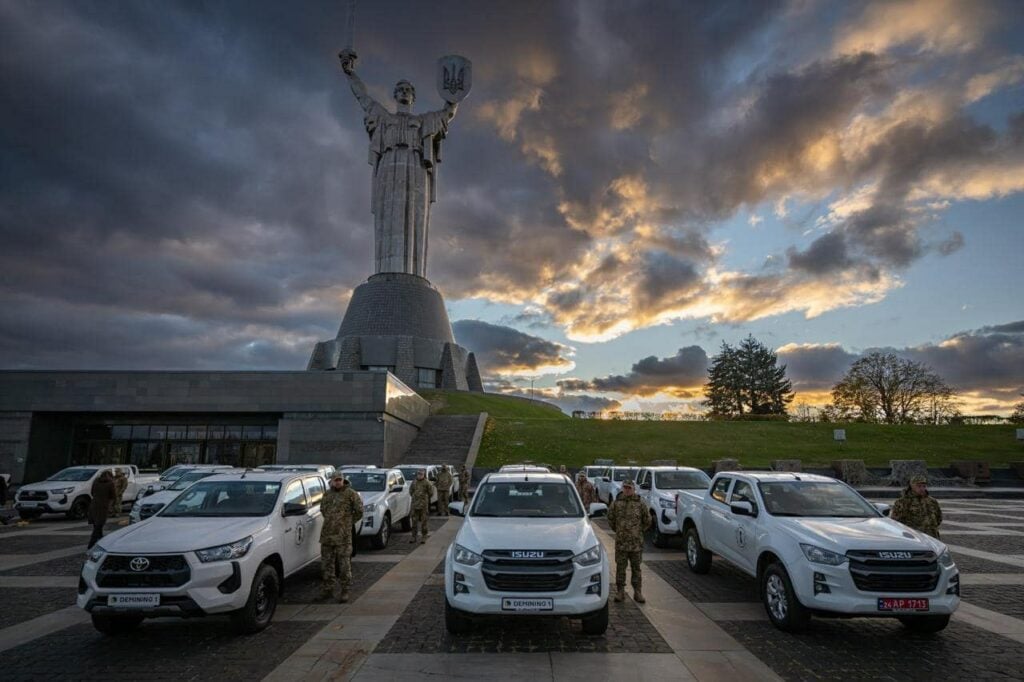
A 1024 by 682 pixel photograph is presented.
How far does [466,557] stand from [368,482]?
8364 mm

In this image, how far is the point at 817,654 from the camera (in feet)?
20.0

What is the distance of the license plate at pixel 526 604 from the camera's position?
5926 mm

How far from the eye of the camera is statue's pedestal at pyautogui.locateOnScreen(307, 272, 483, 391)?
181 ft

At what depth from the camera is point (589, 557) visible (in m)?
6.29

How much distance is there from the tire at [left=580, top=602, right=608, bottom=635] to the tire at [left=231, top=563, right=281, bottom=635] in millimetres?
3864

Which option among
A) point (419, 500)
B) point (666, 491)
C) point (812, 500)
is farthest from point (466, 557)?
point (666, 491)

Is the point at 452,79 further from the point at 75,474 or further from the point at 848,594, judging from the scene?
the point at 848,594

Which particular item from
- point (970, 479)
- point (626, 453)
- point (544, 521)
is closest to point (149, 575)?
point (544, 521)

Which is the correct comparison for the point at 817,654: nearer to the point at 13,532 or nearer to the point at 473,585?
the point at 473,585

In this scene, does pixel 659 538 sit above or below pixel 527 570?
below

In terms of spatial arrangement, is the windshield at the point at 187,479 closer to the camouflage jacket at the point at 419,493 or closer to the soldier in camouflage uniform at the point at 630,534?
the camouflage jacket at the point at 419,493

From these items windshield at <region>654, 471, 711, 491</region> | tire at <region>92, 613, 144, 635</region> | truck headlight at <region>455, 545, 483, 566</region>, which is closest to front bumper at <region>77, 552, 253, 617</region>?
tire at <region>92, 613, 144, 635</region>

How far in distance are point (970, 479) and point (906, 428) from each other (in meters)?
15.7

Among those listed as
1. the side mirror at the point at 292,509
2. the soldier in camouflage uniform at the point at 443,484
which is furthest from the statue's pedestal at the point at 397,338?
the side mirror at the point at 292,509
